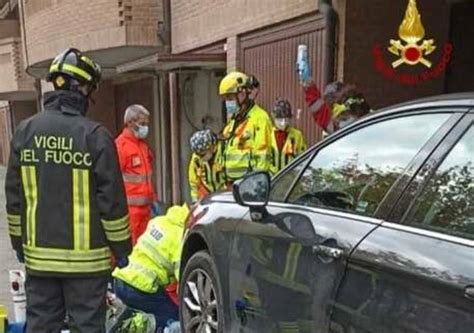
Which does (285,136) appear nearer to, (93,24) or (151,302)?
(151,302)

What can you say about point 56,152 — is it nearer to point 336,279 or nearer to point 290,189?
point 290,189

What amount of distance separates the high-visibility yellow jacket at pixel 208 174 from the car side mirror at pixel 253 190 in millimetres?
2203

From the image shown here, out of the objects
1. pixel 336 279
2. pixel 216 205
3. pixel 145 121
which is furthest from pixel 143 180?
pixel 336 279

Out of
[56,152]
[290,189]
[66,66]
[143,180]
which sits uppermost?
[66,66]

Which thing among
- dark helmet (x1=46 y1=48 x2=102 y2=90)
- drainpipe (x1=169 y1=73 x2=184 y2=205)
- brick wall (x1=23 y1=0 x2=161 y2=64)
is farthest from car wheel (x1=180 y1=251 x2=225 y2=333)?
drainpipe (x1=169 y1=73 x2=184 y2=205)

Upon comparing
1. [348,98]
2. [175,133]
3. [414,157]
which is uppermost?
[348,98]

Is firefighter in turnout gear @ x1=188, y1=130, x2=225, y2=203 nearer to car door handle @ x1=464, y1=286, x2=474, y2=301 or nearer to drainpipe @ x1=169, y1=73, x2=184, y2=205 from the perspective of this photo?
car door handle @ x1=464, y1=286, x2=474, y2=301

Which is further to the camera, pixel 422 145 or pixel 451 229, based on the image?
pixel 422 145

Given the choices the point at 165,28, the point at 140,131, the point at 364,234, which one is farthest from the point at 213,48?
the point at 364,234

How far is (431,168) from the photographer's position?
7.20 feet

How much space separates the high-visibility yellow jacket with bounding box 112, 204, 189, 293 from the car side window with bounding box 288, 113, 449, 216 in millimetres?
1430

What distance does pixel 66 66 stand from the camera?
3244 mm

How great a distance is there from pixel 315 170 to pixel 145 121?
10.1ft

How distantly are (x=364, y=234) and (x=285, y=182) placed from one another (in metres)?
0.95
